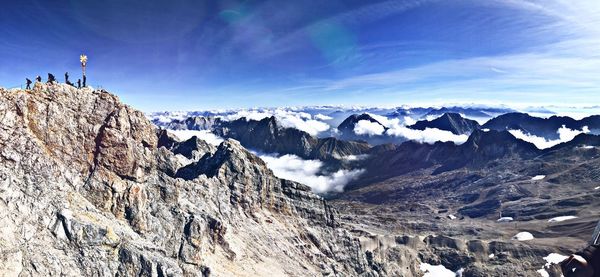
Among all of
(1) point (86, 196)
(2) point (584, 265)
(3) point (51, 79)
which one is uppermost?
(3) point (51, 79)

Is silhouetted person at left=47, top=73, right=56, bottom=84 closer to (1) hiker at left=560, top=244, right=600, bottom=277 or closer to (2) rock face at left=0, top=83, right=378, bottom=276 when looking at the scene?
(2) rock face at left=0, top=83, right=378, bottom=276

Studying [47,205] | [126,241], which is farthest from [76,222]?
[126,241]

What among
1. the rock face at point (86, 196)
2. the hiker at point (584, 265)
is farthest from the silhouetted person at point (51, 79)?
the hiker at point (584, 265)

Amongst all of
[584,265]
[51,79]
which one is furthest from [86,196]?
[584,265]

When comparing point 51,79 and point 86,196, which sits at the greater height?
point 51,79

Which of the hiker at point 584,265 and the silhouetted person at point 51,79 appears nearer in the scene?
the hiker at point 584,265

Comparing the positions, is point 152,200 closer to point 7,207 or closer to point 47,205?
point 47,205

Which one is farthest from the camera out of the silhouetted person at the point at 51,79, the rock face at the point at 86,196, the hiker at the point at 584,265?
the silhouetted person at the point at 51,79

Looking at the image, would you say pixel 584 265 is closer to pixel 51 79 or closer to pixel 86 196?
pixel 86 196

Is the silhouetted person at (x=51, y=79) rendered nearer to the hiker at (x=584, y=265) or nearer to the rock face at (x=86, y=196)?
the rock face at (x=86, y=196)
